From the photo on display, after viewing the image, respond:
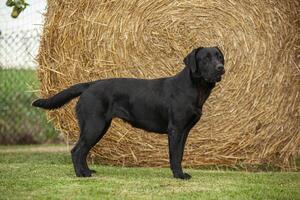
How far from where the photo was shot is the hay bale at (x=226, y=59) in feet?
24.4

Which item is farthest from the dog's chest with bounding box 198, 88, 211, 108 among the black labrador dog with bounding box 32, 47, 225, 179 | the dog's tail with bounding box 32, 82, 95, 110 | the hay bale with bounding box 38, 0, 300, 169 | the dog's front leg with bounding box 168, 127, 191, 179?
the hay bale with bounding box 38, 0, 300, 169

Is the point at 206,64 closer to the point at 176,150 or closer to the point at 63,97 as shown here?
the point at 176,150

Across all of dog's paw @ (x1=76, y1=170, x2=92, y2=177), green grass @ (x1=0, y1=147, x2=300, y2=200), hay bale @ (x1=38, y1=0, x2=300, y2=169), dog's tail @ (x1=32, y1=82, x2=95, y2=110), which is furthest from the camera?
hay bale @ (x1=38, y1=0, x2=300, y2=169)

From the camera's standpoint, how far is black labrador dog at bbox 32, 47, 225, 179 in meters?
6.24

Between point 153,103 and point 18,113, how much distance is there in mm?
4544

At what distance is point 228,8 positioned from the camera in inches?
295

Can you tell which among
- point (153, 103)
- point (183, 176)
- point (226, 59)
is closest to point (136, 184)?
point (183, 176)

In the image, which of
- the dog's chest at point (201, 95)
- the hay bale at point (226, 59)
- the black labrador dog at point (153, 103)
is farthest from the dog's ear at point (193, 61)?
the hay bale at point (226, 59)

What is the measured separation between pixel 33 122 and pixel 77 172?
14.8 ft

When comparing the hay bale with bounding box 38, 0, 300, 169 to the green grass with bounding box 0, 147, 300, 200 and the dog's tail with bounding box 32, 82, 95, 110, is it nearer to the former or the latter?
the green grass with bounding box 0, 147, 300, 200

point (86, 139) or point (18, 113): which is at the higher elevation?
point (86, 139)

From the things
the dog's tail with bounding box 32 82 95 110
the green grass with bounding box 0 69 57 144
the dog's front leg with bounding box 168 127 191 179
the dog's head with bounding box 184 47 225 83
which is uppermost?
the dog's head with bounding box 184 47 225 83

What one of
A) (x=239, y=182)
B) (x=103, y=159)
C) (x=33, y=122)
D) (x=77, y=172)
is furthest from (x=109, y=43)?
(x=33, y=122)

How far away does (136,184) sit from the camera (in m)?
5.86
